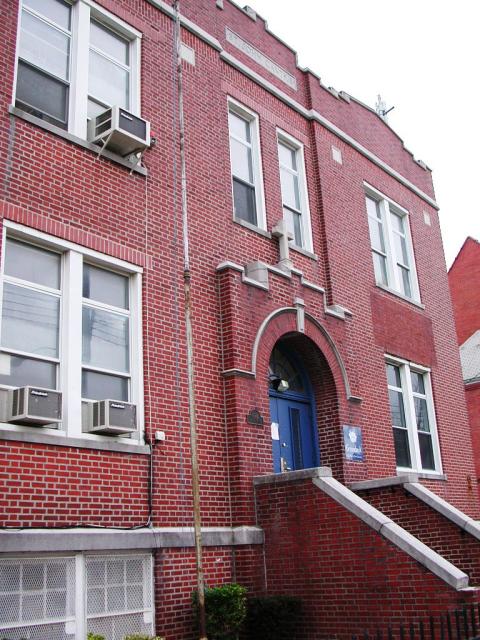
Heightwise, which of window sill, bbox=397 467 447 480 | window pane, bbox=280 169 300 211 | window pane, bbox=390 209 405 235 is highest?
window pane, bbox=390 209 405 235

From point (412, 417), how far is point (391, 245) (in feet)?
13.0

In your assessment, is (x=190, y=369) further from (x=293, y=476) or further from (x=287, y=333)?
(x=287, y=333)

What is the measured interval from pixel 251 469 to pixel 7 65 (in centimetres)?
624

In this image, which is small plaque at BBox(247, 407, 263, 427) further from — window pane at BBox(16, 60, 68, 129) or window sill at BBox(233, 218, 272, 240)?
window pane at BBox(16, 60, 68, 129)

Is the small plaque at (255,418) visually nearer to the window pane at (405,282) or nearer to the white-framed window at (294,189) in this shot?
the white-framed window at (294,189)

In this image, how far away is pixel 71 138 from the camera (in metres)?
9.73

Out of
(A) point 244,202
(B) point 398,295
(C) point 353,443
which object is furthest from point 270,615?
(B) point 398,295

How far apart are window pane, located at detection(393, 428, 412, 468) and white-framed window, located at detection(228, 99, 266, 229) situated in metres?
5.26

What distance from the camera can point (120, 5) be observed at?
11297mm

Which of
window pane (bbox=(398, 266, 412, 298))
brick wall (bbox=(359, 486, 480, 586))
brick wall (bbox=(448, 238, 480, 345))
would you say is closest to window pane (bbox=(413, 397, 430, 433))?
window pane (bbox=(398, 266, 412, 298))

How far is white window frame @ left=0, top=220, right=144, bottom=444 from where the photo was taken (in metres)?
8.64

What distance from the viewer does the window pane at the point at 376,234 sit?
16469 millimetres

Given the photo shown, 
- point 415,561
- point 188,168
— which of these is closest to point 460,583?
point 415,561

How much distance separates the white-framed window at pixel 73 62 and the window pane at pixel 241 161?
2365 mm
